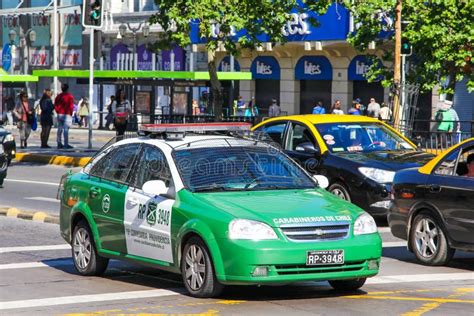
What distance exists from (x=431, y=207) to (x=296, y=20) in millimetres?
38435

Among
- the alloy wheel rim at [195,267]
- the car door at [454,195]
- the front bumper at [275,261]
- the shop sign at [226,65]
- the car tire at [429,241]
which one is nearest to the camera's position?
the front bumper at [275,261]

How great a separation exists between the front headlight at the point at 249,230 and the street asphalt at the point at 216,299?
0.59 m

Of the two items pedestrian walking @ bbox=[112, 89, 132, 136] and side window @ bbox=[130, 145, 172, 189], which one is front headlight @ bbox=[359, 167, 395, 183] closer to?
side window @ bbox=[130, 145, 172, 189]

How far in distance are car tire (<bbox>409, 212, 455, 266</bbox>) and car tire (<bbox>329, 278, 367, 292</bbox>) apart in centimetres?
237

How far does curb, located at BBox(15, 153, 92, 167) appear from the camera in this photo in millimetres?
32094

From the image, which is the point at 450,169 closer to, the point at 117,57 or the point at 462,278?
the point at 462,278

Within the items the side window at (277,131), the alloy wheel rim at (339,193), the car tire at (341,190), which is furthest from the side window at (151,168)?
the side window at (277,131)

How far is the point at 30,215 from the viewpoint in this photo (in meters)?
18.5

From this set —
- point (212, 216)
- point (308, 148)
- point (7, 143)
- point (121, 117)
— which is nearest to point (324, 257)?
point (212, 216)

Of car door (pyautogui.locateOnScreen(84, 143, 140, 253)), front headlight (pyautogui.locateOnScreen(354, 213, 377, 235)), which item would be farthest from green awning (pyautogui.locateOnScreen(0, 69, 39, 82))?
front headlight (pyautogui.locateOnScreen(354, 213, 377, 235))

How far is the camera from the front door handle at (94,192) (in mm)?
12430

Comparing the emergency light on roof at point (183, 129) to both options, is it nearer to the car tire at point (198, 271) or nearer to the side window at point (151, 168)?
the side window at point (151, 168)

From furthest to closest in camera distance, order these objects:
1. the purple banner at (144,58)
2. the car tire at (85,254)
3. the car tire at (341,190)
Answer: the purple banner at (144,58), the car tire at (341,190), the car tire at (85,254)

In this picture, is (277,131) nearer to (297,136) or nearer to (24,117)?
(297,136)
